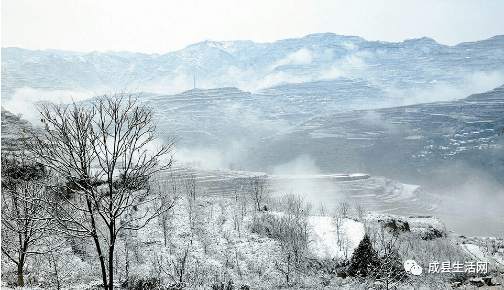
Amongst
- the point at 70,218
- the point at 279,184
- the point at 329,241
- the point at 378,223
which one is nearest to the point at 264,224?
the point at 329,241

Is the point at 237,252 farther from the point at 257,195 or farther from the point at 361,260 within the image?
the point at 257,195

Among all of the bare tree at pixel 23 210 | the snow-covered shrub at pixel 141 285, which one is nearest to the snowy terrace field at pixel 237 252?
the snow-covered shrub at pixel 141 285

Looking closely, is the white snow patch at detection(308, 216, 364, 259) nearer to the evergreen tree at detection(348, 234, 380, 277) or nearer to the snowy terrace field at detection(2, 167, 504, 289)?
the snowy terrace field at detection(2, 167, 504, 289)

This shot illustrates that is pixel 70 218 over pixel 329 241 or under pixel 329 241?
over

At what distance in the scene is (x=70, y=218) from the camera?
1039cm

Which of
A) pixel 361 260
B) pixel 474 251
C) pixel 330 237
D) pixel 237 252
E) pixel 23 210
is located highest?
pixel 23 210

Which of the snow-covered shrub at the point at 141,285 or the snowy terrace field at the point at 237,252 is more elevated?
the snow-covered shrub at the point at 141,285

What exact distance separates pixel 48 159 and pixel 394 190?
172m

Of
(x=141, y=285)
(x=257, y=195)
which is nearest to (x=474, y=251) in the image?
(x=257, y=195)

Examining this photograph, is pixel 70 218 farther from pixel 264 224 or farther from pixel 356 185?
pixel 356 185

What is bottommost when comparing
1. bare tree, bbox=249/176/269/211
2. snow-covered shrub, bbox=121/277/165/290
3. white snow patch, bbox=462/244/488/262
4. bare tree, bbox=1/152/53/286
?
white snow patch, bbox=462/244/488/262

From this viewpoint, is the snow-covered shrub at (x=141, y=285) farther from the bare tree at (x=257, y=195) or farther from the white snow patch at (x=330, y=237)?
the bare tree at (x=257, y=195)

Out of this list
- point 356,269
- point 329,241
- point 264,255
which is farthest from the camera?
point 329,241

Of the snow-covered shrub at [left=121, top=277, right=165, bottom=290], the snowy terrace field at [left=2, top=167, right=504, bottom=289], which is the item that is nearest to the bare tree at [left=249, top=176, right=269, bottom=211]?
the snowy terrace field at [left=2, top=167, right=504, bottom=289]
